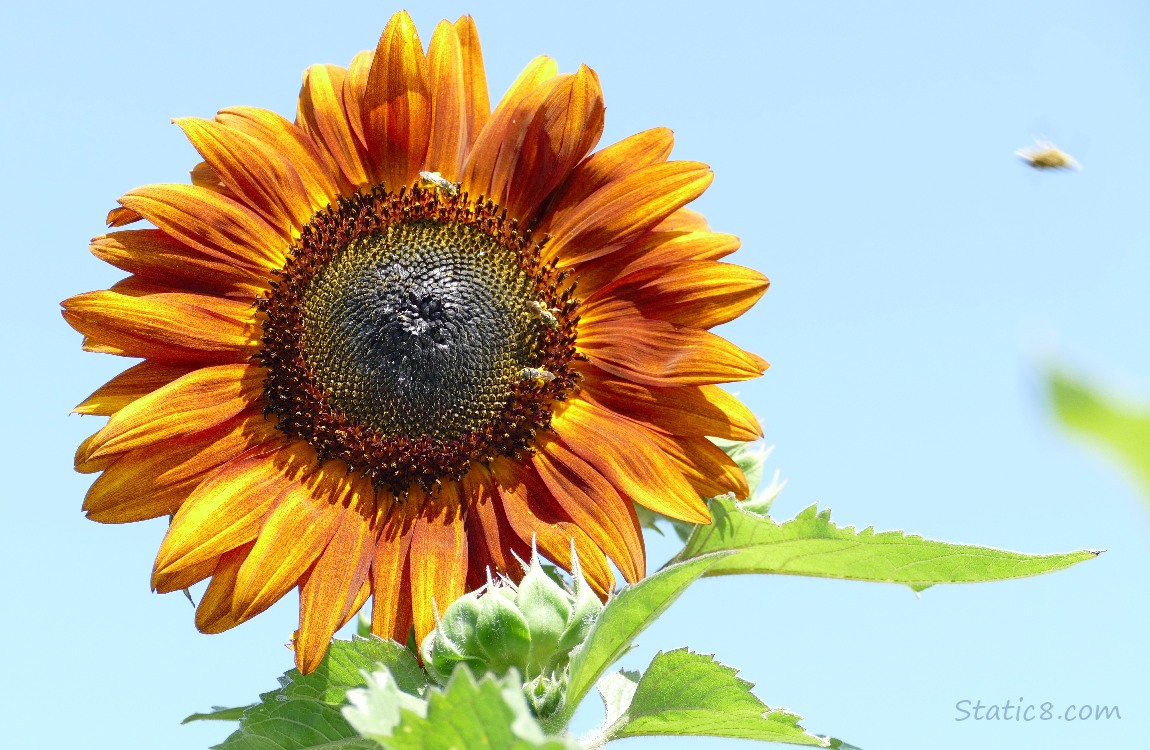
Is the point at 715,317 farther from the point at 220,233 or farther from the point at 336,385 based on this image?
the point at 220,233

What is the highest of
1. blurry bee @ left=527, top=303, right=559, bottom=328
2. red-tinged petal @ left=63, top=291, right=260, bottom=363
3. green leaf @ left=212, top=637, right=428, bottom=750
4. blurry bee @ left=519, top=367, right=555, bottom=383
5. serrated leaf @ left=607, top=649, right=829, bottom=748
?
blurry bee @ left=527, top=303, right=559, bottom=328

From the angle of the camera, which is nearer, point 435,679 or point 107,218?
point 435,679

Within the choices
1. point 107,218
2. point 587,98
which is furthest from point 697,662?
point 107,218

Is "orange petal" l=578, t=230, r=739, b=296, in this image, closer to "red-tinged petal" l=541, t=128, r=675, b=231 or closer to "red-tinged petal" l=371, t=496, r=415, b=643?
"red-tinged petal" l=541, t=128, r=675, b=231

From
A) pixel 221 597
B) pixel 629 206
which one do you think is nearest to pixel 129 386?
pixel 221 597

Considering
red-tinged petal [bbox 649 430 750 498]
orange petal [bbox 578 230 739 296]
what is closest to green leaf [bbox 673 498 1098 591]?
red-tinged petal [bbox 649 430 750 498]
